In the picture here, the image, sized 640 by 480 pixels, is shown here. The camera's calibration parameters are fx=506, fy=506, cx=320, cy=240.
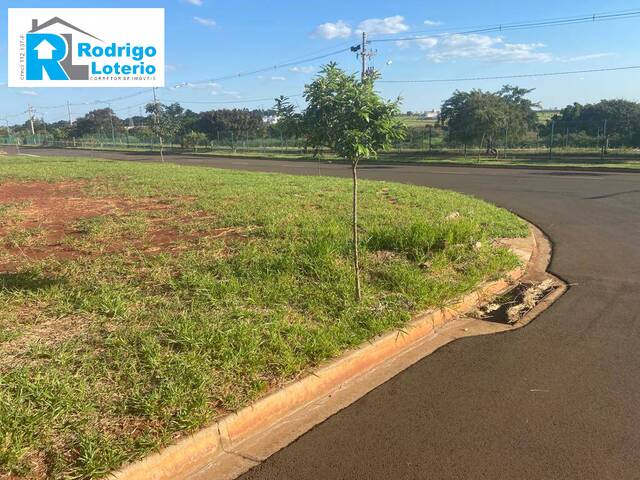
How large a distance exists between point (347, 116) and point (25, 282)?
373 centimetres

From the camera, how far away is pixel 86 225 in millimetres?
8258

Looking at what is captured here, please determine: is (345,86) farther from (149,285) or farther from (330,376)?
(149,285)

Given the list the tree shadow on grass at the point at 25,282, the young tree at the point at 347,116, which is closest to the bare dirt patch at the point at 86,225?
the tree shadow on grass at the point at 25,282

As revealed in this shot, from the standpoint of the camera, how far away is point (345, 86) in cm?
438

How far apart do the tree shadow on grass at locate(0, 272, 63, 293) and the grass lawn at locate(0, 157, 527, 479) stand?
2 cm

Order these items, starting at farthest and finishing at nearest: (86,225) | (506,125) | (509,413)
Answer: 1. (506,125)
2. (86,225)
3. (509,413)

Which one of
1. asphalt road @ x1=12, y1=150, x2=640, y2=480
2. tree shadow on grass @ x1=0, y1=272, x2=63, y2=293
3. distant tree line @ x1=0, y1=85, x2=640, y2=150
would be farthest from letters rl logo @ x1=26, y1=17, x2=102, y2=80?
asphalt road @ x1=12, y1=150, x2=640, y2=480

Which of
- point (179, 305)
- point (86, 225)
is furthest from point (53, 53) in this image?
point (179, 305)

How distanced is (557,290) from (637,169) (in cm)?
2026

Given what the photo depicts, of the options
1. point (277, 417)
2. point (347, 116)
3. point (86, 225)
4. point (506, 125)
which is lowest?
point (277, 417)

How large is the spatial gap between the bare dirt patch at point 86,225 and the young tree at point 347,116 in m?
3.02

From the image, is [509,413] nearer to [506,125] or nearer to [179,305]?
[179,305]

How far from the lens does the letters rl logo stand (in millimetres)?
23750

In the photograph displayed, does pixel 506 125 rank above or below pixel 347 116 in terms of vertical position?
above
